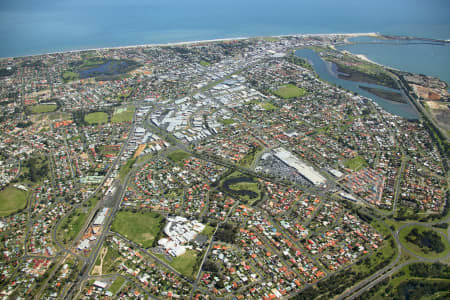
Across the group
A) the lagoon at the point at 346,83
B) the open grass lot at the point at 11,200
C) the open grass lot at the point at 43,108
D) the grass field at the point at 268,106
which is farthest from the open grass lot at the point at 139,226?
the lagoon at the point at 346,83

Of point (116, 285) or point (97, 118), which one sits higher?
point (97, 118)

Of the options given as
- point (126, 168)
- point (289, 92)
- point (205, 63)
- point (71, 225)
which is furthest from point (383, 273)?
point (205, 63)

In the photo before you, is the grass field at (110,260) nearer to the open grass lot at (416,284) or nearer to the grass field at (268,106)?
the open grass lot at (416,284)

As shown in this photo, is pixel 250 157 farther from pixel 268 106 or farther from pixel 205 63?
pixel 205 63

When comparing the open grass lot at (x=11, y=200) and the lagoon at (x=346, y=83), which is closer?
the open grass lot at (x=11, y=200)

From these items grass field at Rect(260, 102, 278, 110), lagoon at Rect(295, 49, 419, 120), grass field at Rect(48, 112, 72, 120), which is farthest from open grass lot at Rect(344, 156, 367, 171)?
grass field at Rect(48, 112, 72, 120)

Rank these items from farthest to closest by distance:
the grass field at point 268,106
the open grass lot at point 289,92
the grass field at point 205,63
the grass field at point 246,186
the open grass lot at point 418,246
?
the grass field at point 205,63 → the open grass lot at point 289,92 → the grass field at point 268,106 → the grass field at point 246,186 → the open grass lot at point 418,246

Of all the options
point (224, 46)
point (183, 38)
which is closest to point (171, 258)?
point (224, 46)

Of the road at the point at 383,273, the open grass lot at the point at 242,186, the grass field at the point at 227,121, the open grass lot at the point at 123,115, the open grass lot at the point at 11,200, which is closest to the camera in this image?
the road at the point at 383,273
